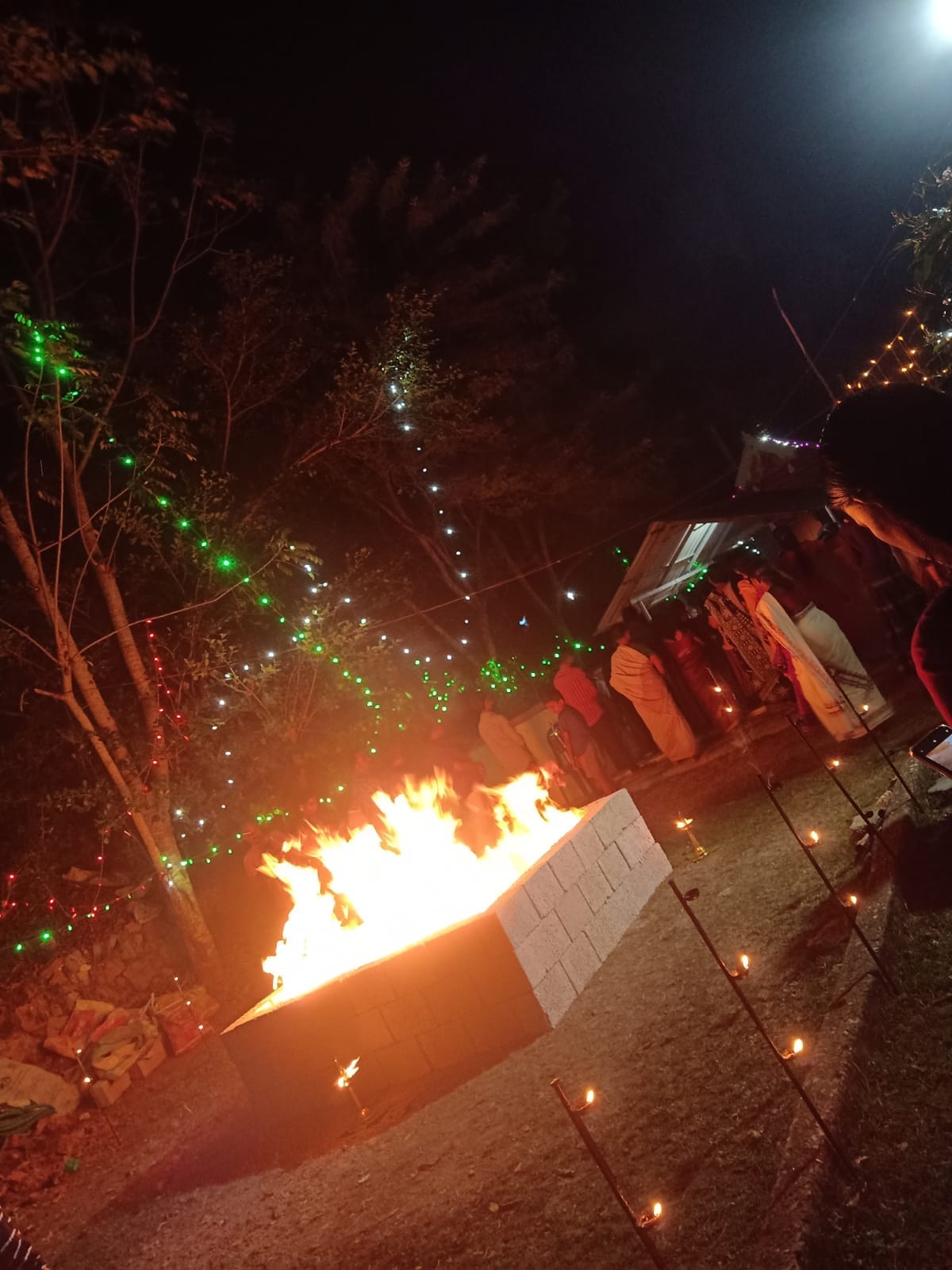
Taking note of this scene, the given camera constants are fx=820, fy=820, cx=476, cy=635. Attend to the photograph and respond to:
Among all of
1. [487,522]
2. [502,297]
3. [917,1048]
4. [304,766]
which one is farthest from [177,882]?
[502,297]

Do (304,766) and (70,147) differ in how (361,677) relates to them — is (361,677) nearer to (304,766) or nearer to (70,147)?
(304,766)

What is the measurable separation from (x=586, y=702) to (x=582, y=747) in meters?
0.79

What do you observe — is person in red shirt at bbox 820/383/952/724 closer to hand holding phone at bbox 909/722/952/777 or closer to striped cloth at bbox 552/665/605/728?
hand holding phone at bbox 909/722/952/777

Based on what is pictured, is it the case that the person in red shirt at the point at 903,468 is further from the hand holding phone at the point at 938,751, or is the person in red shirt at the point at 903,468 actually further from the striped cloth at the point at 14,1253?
the striped cloth at the point at 14,1253

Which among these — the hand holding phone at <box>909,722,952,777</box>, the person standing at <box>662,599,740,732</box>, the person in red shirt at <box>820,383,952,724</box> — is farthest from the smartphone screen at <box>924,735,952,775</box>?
the person standing at <box>662,599,740,732</box>

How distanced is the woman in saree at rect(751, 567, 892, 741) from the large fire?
3.35 metres

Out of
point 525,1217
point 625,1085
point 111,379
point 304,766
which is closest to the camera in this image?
point 525,1217

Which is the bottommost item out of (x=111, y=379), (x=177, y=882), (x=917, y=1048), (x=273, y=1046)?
(x=917, y=1048)

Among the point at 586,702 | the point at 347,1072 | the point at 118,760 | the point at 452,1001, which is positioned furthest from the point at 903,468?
the point at 118,760

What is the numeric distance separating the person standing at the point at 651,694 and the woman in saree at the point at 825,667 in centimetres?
274

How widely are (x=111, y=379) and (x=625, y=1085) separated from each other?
13.5 m

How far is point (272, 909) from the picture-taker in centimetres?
1459

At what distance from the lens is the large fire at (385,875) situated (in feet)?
25.5

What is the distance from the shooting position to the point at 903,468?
6.63ft
